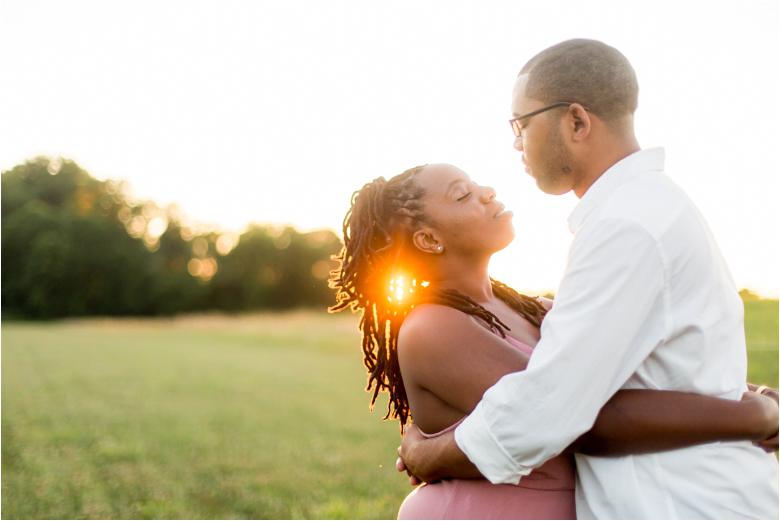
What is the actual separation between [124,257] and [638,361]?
5908 centimetres

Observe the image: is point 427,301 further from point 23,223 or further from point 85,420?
point 23,223

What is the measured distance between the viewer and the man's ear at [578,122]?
79.7 inches

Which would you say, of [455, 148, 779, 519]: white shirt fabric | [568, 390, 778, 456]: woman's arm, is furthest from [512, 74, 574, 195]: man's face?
[568, 390, 778, 456]: woman's arm

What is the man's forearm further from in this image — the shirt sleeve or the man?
the shirt sleeve

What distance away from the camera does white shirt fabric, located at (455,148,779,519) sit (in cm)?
160

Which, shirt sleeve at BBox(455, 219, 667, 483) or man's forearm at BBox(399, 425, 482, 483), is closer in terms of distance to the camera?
shirt sleeve at BBox(455, 219, 667, 483)

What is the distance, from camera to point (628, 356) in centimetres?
168

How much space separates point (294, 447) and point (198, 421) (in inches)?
90.3

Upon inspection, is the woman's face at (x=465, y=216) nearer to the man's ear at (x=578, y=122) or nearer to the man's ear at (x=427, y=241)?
the man's ear at (x=427, y=241)

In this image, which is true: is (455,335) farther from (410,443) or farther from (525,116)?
(525,116)

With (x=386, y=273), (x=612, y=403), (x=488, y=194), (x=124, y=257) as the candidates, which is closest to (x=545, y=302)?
(x=488, y=194)

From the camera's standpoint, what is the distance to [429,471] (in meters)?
2.07

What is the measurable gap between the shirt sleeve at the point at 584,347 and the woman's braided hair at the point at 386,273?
719 mm

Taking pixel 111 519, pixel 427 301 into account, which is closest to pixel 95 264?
pixel 111 519
